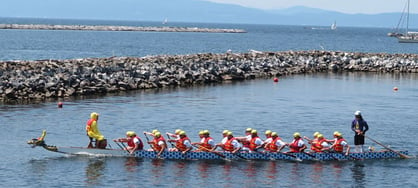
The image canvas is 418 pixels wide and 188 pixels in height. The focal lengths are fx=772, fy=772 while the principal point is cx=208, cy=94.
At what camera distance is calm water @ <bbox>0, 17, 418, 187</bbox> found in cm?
3481

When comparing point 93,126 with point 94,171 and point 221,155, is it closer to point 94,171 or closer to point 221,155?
point 94,171

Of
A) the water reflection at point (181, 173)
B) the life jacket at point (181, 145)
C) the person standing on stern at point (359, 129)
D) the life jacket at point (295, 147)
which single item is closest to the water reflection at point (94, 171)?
the water reflection at point (181, 173)

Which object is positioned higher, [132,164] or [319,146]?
[319,146]

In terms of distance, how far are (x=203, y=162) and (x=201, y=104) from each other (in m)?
20.0

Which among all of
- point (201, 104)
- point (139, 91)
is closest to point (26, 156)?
point (201, 104)

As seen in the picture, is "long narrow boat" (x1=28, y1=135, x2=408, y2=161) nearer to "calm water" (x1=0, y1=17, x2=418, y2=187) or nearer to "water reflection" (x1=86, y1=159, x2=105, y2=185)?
"calm water" (x1=0, y1=17, x2=418, y2=187)

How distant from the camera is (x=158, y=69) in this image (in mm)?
71062

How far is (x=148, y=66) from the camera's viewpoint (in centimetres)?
7062

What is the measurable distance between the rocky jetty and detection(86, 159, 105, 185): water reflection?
69.8 feet

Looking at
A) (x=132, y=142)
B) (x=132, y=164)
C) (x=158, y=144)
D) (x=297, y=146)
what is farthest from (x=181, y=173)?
(x=297, y=146)

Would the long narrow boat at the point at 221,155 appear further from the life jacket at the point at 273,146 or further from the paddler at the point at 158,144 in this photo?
the life jacket at the point at 273,146

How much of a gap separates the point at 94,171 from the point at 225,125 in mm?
15358

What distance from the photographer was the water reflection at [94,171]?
33.8 meters

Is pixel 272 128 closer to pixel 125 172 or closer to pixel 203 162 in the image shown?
pixel 203 162
